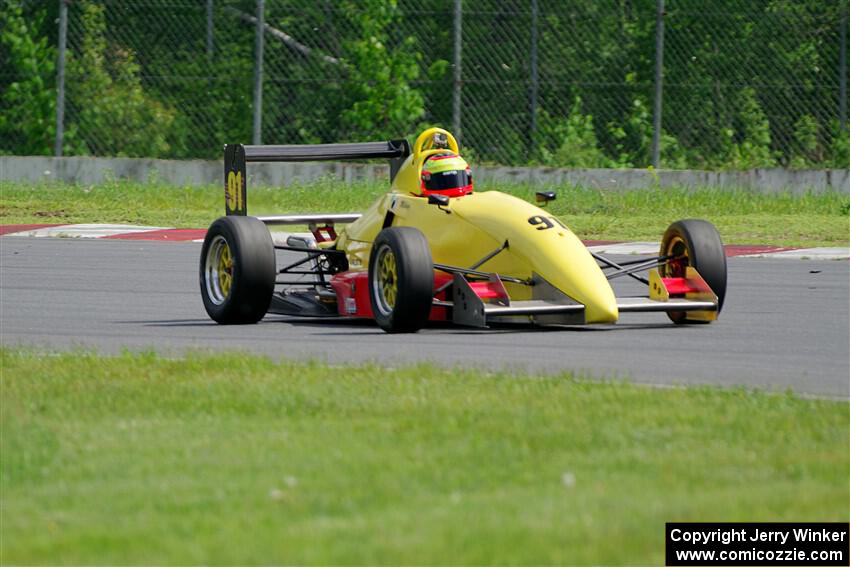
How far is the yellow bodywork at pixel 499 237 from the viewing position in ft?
32.0

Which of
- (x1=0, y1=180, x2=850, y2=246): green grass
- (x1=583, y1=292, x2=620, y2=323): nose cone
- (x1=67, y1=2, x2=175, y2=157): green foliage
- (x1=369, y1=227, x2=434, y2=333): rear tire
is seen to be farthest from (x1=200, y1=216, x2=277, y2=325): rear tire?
(x1=67, y1=2, x2=175, y2=157): green foliage

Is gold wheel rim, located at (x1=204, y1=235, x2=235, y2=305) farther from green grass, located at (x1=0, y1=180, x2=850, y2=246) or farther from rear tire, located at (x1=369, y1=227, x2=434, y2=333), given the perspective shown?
green grass, located at (x1=0, y1=180, x2=850, y2=246)

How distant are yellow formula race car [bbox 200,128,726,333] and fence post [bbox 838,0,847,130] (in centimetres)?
1041

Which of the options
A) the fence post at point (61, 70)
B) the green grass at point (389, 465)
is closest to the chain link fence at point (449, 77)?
the fence post at point (61, 70)

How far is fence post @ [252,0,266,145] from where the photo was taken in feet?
72.3

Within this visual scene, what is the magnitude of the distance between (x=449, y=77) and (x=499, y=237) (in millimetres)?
12243

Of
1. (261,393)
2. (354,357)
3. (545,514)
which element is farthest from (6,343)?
(545,514)

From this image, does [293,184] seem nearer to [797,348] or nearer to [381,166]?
[381,166]

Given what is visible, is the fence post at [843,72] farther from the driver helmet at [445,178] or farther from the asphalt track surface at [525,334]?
the driver helmet at [445,178]

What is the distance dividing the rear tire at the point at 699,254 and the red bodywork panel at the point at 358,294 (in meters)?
1.36

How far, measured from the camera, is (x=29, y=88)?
23.5m

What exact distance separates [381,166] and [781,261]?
7.89 metres

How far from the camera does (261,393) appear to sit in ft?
24.4

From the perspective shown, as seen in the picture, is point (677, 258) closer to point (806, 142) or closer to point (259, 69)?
point (806, 142)
